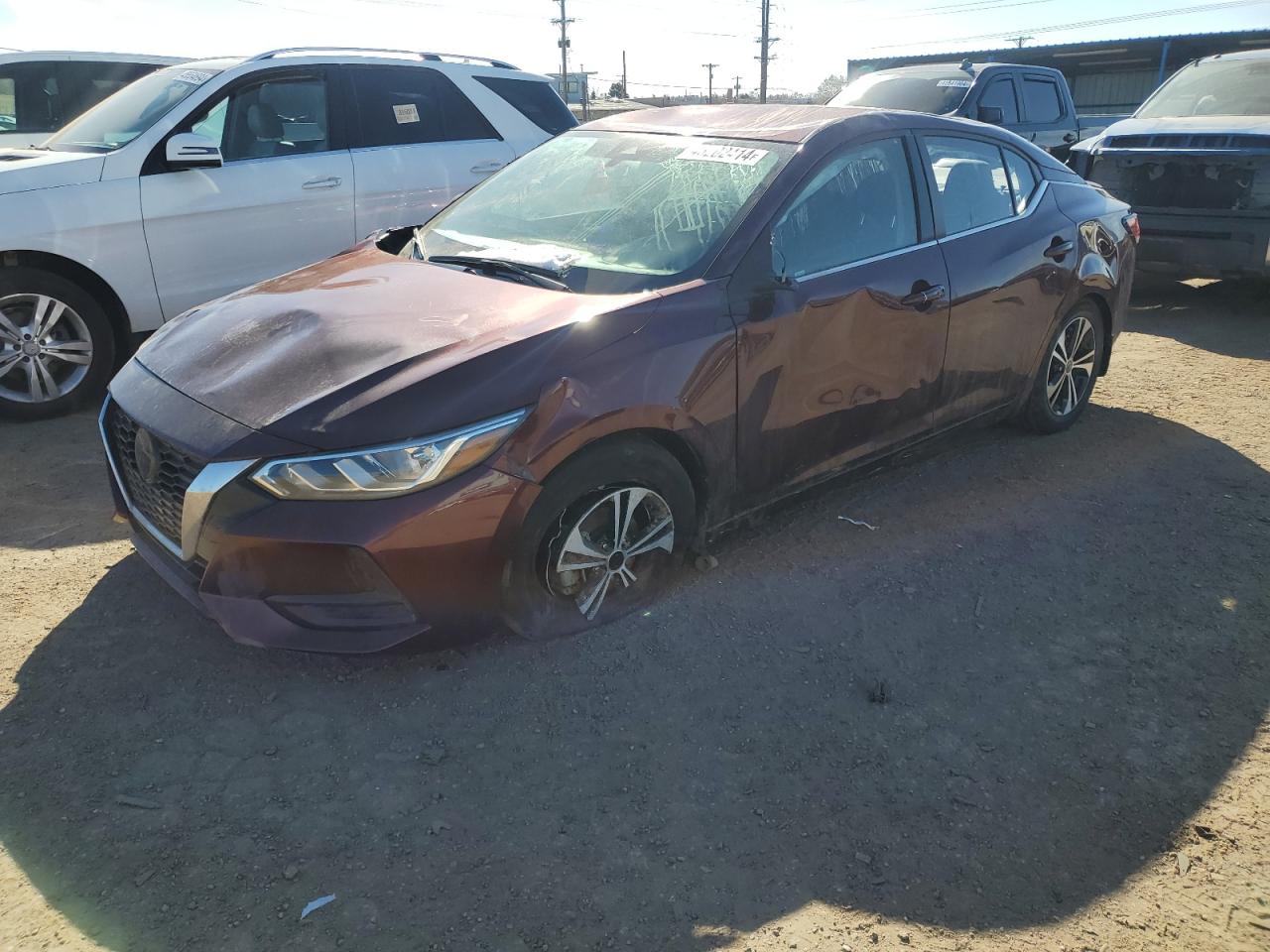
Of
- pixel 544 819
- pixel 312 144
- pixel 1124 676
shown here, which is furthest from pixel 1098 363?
pixel 312 144

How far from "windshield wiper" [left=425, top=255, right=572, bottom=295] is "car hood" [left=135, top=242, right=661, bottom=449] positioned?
0.06 meters

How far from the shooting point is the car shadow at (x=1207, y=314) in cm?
733

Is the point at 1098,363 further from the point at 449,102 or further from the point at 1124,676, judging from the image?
the point at 449,102

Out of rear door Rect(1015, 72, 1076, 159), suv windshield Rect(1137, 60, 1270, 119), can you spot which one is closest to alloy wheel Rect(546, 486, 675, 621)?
suv windshield Rect(1137, 60, 1270, 119)

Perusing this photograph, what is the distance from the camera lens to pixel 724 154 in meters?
3.84

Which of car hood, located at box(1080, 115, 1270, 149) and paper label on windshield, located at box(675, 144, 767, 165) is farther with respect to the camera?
car hood, located at box(1080, 115, 1270, 149)

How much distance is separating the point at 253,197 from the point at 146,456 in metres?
3.15

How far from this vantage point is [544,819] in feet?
8.41

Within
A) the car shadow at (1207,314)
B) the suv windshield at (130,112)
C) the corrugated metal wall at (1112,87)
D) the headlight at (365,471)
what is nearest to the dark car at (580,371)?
the headlight at (365,471)

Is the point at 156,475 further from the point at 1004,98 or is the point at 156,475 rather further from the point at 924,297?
the point at 1004,98

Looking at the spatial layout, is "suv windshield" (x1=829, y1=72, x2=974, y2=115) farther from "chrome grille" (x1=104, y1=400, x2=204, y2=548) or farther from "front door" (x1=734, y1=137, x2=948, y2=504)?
"chrome grille" (x1=104, y1=400, x2=204, y2=548)

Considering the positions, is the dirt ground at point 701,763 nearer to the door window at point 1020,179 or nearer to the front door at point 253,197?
the door window at point 1020,179

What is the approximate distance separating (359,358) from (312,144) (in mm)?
3663

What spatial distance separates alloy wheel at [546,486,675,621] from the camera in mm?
3152
